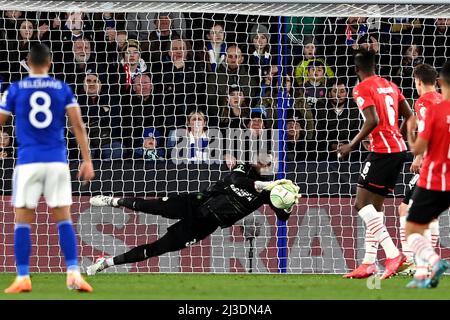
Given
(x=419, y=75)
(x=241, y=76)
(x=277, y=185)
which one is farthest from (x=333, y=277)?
(x=241, y=76)

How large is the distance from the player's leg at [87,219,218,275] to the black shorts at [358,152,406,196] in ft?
6.32

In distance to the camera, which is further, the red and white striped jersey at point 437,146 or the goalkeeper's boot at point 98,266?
the goalkeeper's boot at point 98,266

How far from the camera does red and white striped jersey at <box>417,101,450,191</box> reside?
9023 mm

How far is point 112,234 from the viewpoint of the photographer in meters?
13.9

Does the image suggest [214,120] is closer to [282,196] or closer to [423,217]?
[282,196]

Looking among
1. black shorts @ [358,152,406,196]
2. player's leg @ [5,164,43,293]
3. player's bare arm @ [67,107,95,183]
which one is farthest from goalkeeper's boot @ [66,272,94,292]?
black shorts @ [358,152,406,196]

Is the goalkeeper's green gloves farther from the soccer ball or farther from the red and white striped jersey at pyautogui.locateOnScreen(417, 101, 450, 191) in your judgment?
the red and white striped jersey at pyautogui.locateOnScreen(417, 101, 450, 191)

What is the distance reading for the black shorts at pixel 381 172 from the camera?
37.2ft

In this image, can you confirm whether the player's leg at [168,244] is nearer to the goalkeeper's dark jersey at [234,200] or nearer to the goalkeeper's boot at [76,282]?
the goalkeeper's dark jersey at [234,200]

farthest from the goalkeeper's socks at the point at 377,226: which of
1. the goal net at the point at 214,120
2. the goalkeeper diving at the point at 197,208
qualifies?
the goal net at the point at 214,120

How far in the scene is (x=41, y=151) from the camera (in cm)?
912

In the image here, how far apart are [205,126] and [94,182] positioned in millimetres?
1517

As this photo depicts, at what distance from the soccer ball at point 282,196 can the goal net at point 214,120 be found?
1.82 meters

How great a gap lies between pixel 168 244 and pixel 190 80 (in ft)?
9.46
